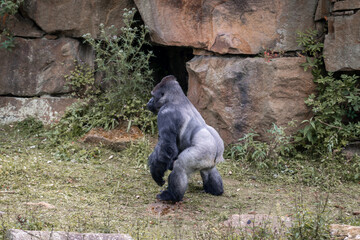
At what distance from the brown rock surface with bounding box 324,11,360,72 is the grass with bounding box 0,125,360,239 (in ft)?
4.63

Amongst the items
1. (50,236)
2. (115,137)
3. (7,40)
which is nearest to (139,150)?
(115,137)

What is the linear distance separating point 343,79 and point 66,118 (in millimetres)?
3887

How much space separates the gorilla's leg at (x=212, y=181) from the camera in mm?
4840

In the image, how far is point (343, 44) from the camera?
5598 millimetres

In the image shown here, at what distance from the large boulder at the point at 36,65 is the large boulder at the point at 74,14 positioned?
0.22 m

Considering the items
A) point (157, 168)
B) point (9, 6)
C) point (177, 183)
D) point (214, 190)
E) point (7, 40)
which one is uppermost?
point (9, 6)

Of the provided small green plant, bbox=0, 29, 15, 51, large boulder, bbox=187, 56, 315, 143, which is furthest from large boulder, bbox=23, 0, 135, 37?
large boulder, bbox=187, 56, 315, 143

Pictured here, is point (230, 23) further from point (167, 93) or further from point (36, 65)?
point (36, 65)

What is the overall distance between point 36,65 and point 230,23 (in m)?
3.06

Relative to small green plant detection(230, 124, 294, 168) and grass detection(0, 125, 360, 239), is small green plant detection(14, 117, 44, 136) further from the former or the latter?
small green plant detection(230, 124, 294, 168)

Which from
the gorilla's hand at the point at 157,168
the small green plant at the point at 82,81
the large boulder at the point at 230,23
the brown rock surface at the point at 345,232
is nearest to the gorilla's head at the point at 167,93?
the gorilla's hand at the point at 157,168

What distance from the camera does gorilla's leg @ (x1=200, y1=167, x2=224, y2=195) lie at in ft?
15.9

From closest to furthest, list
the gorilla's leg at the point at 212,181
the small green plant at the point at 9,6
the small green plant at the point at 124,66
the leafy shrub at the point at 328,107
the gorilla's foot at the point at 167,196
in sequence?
the gorilla's foot at the point at 167,196 < the gorilla's leg at the point at 212,181 < the leafy shrub at the point at 328,107 < the small green plant at the point at 124,66 < the small green plant at the point at 9,6

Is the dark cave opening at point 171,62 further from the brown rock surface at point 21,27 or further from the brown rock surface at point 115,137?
the brown rock surface at point 21,27
